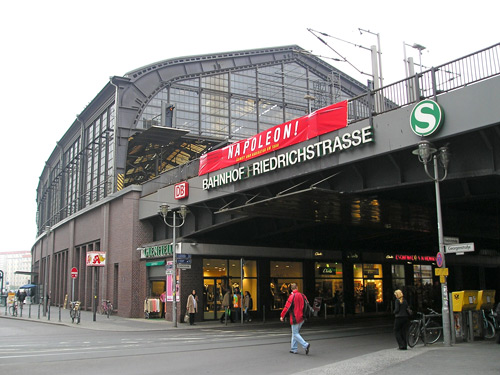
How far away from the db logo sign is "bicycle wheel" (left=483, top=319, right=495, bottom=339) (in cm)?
1608

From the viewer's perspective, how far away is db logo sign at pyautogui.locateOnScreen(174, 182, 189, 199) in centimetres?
2802

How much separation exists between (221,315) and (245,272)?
334cm

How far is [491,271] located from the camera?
50.2m

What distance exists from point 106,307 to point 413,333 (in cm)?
2531

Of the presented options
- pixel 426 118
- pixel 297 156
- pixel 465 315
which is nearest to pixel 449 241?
pixel 465 315

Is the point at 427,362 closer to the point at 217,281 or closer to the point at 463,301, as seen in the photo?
the point at 463,301

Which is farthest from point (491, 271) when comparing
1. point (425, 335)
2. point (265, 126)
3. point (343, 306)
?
point (425, 335)

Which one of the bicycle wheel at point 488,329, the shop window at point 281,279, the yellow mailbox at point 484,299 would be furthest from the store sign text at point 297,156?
the shop window at point 281,279

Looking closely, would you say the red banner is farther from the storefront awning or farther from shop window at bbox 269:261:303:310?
shop window at bbox 269:261:303:310

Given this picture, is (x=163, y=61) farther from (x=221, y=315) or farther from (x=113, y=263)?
(x=221, y=315)

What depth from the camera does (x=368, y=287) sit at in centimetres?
3897

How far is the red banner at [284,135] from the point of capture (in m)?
18.5

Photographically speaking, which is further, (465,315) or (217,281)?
(217,281)

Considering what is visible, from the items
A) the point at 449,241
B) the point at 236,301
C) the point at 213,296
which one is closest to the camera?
the point at 449,241
